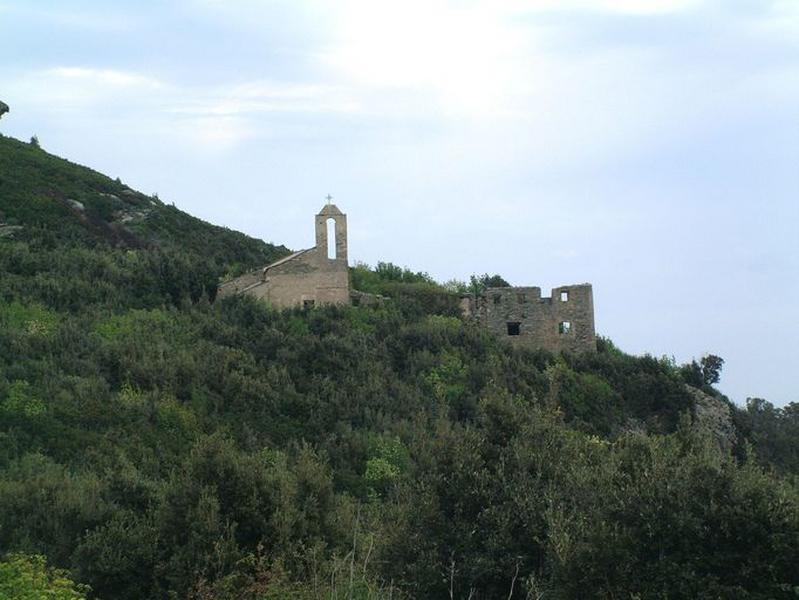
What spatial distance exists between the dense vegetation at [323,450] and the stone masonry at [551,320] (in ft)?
3.69

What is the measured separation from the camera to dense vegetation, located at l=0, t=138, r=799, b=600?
585 inches

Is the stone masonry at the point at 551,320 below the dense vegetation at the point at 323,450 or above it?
above

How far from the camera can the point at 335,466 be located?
98.2 ft

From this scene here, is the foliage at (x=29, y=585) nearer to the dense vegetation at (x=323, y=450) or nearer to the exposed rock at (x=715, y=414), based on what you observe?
the dense vegetation at (x=323, y=450)

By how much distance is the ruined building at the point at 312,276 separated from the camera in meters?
42.0

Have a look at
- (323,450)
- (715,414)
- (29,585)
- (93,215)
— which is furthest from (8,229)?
(29,585)

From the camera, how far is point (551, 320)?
4491 centimetres

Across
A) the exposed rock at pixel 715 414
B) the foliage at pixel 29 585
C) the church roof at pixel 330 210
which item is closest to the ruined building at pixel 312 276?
the church roof at pixel 330 210

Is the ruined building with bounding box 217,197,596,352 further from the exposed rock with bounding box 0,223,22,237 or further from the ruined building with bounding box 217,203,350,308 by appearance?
the exposed rock with bounding box 0,223,22,237

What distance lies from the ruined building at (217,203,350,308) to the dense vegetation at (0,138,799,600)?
1171mm

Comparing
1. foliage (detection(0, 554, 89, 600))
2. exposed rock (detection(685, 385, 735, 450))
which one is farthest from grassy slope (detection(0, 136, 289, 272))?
foliage (detection(0, 554, 89, 600))

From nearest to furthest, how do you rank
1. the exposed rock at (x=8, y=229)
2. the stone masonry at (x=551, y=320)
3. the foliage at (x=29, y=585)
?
the foliage at (x=29, y=585)
the stone masonry at (x=551, y=320)
the exposed rock at (x=8, y=229)

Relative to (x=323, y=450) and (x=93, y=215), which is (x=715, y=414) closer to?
(x=323, y=450)

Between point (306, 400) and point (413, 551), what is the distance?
57.1 ft
